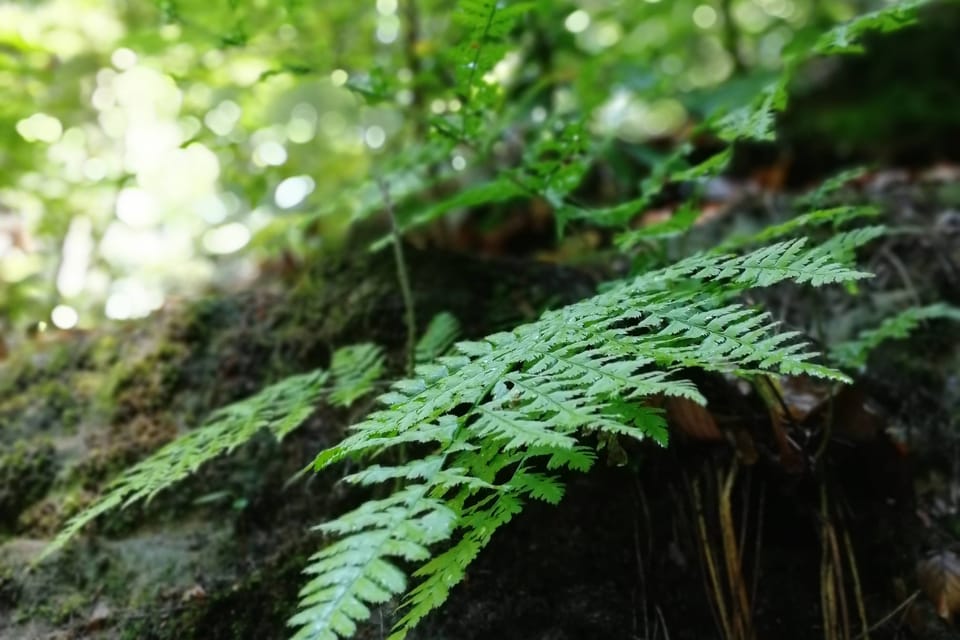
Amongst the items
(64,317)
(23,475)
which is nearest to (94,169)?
(64,317)

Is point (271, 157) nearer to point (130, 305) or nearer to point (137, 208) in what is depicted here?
point (130, 305)

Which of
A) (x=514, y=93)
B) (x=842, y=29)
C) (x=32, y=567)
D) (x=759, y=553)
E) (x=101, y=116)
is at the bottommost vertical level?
(x=759, y=553)

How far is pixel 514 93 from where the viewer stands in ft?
11.9

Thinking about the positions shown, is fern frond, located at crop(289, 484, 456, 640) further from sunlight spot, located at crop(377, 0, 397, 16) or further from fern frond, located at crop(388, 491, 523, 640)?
sunlight spot, located at crop(377, 0, 397, 16)

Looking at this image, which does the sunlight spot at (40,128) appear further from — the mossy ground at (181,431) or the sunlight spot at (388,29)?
the sunlight spot at (388,29)

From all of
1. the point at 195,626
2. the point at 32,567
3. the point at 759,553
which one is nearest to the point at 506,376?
the point at 759,553

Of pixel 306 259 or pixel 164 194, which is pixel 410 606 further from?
pixel 164 194

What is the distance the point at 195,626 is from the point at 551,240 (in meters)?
2.42

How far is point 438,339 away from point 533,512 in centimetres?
59

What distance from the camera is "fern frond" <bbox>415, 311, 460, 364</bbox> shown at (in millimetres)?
2029

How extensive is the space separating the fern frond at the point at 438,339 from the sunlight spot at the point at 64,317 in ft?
5.96

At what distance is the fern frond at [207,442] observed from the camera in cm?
168

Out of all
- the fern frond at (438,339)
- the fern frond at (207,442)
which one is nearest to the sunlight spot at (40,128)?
the fern frond at (207,442)

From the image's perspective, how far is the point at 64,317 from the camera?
2.99m
